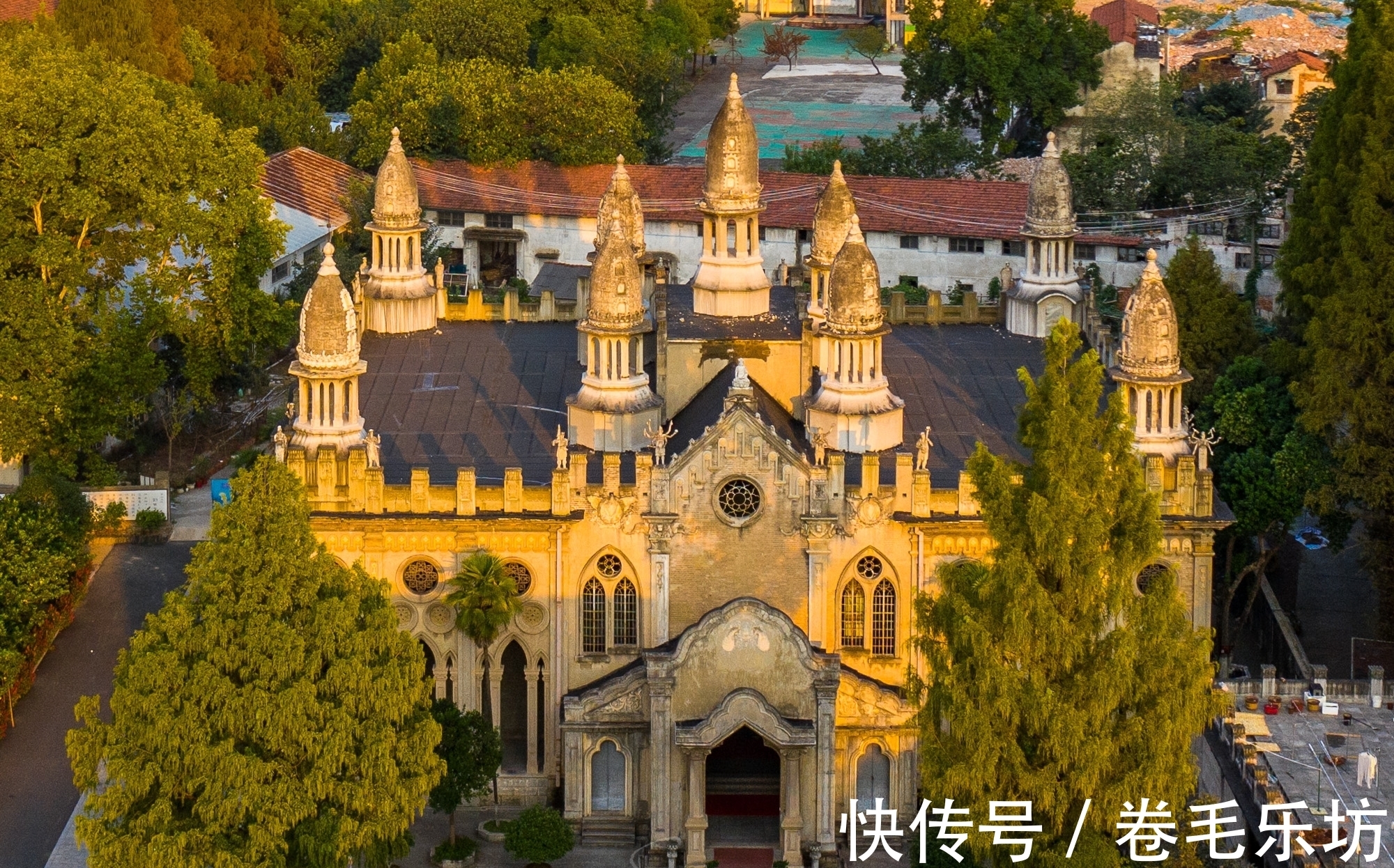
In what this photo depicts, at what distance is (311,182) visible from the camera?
125375 mm

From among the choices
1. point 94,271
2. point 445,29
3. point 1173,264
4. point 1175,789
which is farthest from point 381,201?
point 445,29

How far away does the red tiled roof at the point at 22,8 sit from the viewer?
147 metres

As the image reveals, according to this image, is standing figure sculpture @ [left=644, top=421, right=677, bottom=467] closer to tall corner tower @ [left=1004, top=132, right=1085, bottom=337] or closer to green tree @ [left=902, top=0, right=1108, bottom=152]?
tall corner tower @ [left=1004, top=132, right=1085, bottom=337]

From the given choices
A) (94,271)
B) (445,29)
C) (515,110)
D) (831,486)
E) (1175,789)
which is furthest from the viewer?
(445,29)

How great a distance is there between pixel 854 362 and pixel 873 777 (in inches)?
449

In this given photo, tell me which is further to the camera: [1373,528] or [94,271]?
[94,271]

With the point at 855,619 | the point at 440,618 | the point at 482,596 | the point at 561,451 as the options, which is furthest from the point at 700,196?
the point at 482,596

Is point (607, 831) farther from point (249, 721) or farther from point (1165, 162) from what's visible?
point (1165, 162)

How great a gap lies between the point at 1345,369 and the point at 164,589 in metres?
36.5

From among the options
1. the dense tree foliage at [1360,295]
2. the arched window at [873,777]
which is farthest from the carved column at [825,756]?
the dense tree foliage at [1360,295]

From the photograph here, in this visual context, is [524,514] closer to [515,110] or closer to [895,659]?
[895,659]

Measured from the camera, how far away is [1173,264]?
96.0 m

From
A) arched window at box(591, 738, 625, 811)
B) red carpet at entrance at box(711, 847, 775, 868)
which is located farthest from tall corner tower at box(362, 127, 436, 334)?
red carpet at entrance at box(711, 847, 775, 868)

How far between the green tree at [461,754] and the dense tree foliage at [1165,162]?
5418 centimetres
